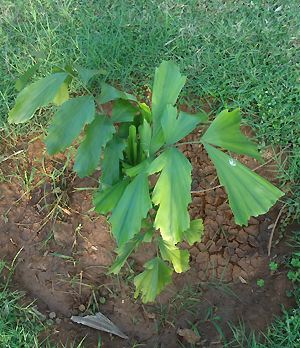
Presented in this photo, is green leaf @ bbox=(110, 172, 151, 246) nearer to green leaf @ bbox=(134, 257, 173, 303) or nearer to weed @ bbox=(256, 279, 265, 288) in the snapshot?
green leaf @ bbox=(134, 257, 173, 303)

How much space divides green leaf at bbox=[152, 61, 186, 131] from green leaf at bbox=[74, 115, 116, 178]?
15cm

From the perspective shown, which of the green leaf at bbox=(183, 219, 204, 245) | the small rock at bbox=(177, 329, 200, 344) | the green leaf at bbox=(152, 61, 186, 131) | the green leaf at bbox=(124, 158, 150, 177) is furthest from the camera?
the small rock at bbox=(177, 329, 200, 344)

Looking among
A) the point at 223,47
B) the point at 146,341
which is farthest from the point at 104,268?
the point at 223,47

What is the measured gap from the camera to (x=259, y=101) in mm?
2537

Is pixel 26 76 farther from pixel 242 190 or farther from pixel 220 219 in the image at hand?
pixel 220 219

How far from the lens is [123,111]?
77.4 inches

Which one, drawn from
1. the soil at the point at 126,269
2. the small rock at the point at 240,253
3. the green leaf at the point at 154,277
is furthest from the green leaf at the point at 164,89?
the small rock at the point at 240,253

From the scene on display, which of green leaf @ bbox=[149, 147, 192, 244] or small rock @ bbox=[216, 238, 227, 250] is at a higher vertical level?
green leaf @ bbox=[149, 147, 192, 244]

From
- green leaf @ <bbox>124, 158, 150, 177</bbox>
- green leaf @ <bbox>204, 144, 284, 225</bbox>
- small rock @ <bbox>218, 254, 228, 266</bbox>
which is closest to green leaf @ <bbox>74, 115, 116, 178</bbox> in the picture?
green leaf @ <bbox>124, 158, 150, 177</bbox>

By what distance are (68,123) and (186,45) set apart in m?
1.10

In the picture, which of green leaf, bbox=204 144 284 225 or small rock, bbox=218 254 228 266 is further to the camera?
small rock, bbox=218 254 228 266

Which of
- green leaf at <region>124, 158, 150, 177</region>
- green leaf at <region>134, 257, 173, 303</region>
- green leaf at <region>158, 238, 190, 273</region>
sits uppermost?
green leaf at <region>124, 158, 150, 177</region>

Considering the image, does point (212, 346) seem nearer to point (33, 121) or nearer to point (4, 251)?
point (4, 251)

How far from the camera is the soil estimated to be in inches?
88.7
